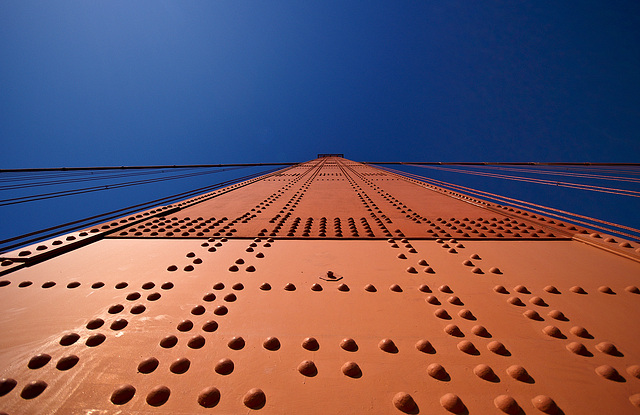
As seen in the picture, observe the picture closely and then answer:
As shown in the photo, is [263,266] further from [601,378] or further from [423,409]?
[601,378]

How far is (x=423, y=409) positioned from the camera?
1149 mm

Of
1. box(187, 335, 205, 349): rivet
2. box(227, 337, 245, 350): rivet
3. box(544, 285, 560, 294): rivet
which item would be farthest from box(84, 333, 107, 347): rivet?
box(544, 285, 560, 294): rivet

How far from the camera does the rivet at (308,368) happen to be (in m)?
1.32

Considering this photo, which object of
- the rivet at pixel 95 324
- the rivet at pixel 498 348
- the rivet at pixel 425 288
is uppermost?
the rivet at pixel 95 324

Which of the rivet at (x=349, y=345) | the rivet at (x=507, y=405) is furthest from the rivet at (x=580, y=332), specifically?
the rivet at (x=349, y=345)

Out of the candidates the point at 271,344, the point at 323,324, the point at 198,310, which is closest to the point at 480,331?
the point at 323,324

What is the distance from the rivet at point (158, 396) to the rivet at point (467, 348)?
55.9 inches

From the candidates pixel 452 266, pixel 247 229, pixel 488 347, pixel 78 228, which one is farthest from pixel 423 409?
pixel 78 228

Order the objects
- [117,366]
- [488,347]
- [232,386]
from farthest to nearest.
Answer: [488,347] → [117,366] → [232,386]

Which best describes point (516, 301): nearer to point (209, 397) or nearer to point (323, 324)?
point (323, 324)

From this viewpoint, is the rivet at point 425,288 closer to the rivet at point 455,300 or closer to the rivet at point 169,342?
the rivet at point 455,300

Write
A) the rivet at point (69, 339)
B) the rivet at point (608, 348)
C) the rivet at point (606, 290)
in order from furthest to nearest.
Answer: the rivet at point (606, 290) < the rivet at point (69, 339) < the rivet at point (608, 348)

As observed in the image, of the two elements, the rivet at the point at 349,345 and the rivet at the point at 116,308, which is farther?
the rivet at the point at 116,308

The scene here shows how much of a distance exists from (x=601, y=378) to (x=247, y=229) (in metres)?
3.24
